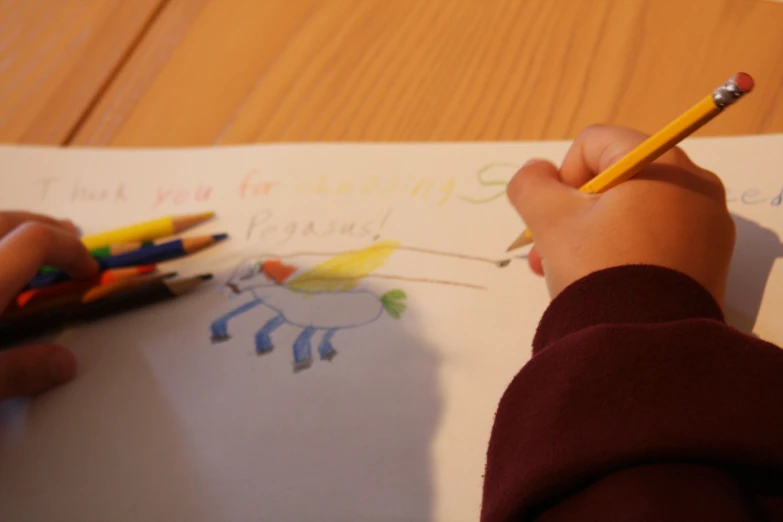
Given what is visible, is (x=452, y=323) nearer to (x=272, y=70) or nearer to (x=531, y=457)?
(x=531, y=457)

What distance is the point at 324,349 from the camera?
38 cm

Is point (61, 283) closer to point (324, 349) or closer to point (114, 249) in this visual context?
point (114, 249)

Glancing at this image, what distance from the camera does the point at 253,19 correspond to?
0.58m

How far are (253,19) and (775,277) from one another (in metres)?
0.49

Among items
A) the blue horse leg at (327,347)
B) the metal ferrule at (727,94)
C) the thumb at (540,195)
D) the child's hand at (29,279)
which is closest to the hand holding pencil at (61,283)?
the child's hand at (29,279)

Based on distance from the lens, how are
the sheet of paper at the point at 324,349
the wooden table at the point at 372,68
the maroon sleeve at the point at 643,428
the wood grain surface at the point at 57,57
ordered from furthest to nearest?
the wood grain surface at the point at 57,57, the wooden table at the point at 372,68, the sheet of paper at the point at 324,349, the maroon sleeve at the point at 643,428

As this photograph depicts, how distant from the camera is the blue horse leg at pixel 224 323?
0.40m

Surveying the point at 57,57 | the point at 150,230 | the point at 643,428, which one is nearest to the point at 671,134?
the point at 643,428

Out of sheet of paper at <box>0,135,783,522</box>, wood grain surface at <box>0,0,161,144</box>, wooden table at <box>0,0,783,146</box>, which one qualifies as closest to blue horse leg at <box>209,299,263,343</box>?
sheet of paper at <box>0,135,783,522</box>

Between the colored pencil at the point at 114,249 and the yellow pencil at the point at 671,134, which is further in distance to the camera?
the colored pencil at the point at 114,249

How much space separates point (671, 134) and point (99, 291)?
373 mm

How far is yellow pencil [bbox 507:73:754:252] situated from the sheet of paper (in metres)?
0.07

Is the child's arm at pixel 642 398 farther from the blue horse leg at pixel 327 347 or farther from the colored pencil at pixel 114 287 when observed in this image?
the colored pencil at pixel 114 287

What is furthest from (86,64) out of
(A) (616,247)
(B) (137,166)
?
(A) (616,247)
